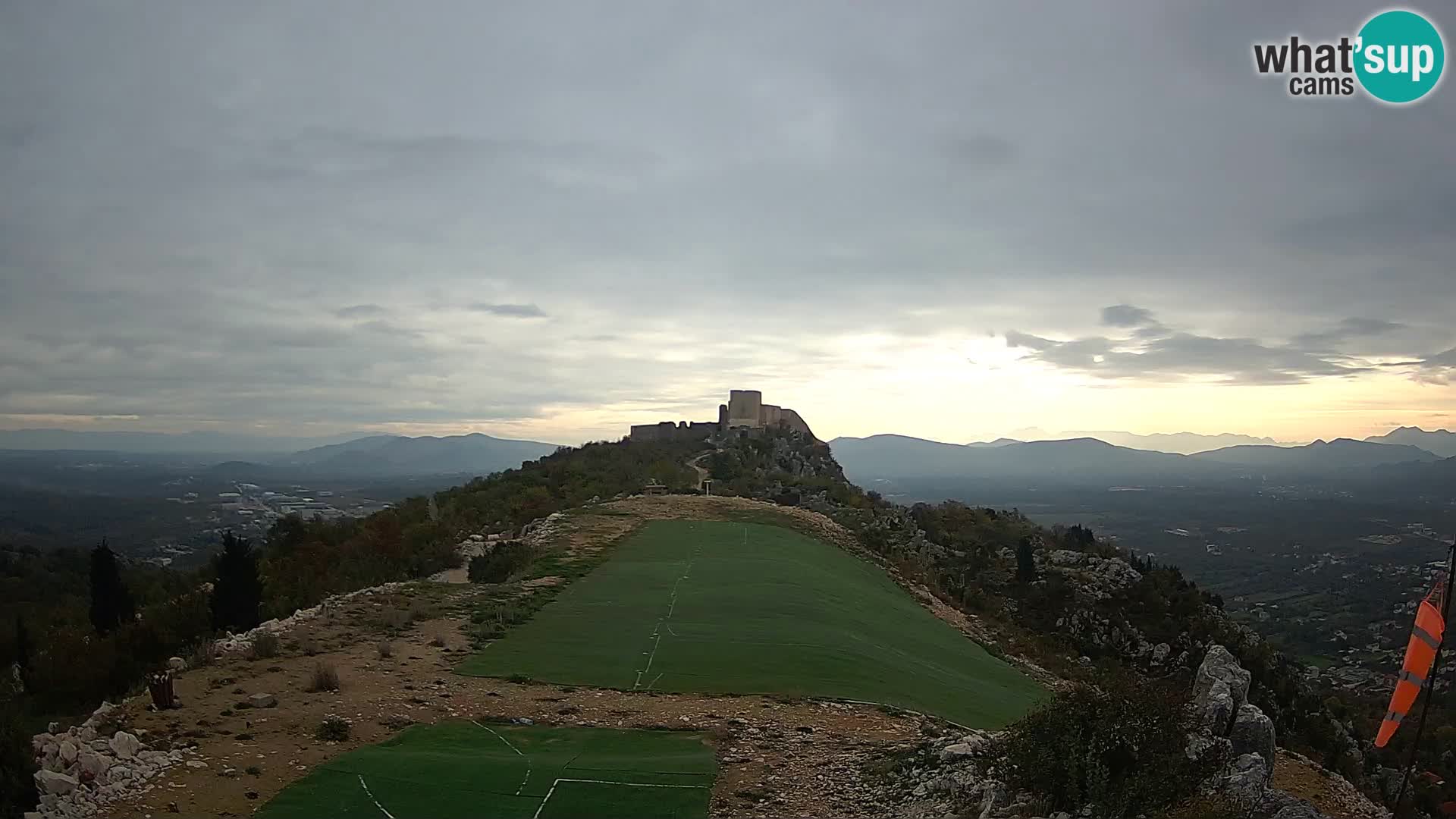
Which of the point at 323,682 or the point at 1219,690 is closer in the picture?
the point at 1219,690

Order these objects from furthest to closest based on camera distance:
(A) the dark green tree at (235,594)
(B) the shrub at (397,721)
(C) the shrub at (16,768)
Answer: (A) the dark green tree at (235,594) → (B) the shrub at (397,721) → (C) the shrub at (16,768)

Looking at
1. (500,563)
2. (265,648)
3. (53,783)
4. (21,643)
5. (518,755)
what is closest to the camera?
(53,783)

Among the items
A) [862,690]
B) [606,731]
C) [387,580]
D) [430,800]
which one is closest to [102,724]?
[430,800]

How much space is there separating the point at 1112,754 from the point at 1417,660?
Result: 2442mm

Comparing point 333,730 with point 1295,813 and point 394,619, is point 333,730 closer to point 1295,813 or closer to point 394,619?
point 394,619

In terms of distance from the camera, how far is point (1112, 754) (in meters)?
7.31

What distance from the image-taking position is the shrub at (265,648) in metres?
12.9

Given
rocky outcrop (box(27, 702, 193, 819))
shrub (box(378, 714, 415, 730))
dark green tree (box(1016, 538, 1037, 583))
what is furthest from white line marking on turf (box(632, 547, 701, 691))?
dark green tree (box(1016, 538, 1037, 583))

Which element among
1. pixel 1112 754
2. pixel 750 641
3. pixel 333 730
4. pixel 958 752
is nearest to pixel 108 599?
pixel 333 730

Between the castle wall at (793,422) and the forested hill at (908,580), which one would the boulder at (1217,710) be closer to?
the forested hill at (908,580)

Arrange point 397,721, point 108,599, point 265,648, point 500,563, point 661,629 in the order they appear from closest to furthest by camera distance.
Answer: point 397,721, point 265,648, point 661,629, point 500,563, point 108,599

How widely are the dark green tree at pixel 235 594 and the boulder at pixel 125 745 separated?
9310 millimetres

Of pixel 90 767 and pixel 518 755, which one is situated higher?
pixel 90 767

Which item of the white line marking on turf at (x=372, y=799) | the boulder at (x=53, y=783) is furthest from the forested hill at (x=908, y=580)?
the white line marking on turf at (x=372, y=799)
